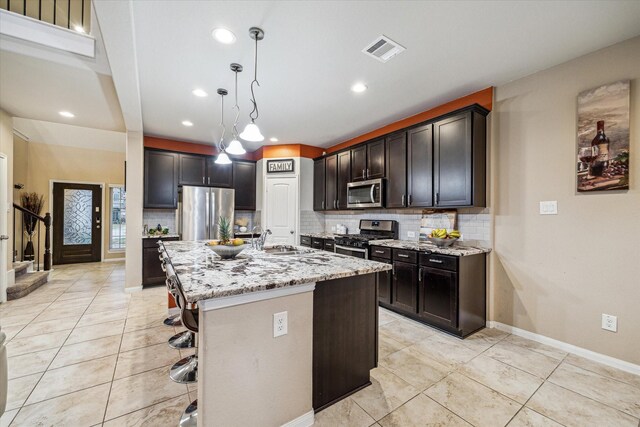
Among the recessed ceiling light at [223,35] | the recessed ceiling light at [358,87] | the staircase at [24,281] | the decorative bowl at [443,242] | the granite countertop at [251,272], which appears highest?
the recessed ceiling light at [358,87]

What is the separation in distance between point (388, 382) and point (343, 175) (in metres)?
3.36

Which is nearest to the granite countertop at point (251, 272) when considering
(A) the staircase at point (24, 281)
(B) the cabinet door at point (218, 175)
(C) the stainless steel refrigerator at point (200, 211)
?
(C) the stainless steel refrigerator at point (200, 211)

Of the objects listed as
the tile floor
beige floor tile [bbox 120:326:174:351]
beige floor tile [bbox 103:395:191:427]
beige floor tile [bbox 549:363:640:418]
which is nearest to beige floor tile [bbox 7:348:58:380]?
the tile floor

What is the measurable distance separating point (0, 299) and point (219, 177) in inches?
138

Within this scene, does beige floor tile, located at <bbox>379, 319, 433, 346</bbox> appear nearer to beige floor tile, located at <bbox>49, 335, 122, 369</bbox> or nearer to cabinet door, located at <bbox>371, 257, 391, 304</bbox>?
cabinet door, located at <bbox>371, 257, 391, 304</bbox>

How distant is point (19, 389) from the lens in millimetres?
1889

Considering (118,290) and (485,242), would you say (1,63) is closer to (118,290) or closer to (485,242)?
(118,290)

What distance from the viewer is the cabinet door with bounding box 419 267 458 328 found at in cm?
272

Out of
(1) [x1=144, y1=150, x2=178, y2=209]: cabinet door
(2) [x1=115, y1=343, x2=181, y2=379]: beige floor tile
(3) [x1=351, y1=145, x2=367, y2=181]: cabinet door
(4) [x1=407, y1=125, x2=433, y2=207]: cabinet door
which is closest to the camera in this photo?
(2) [x1=115, y1=343, x2=181, y2=379]: beige floor tile

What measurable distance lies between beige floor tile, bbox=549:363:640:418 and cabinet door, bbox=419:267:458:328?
0.83m

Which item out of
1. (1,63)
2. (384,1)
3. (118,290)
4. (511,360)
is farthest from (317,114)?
(118,290)

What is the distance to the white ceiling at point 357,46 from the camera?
1897 mm

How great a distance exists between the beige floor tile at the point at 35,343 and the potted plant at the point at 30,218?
4.37 metres

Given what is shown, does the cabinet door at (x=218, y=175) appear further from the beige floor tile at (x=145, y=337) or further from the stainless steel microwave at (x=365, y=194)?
the beige floor tile at (x=145, y=337)
